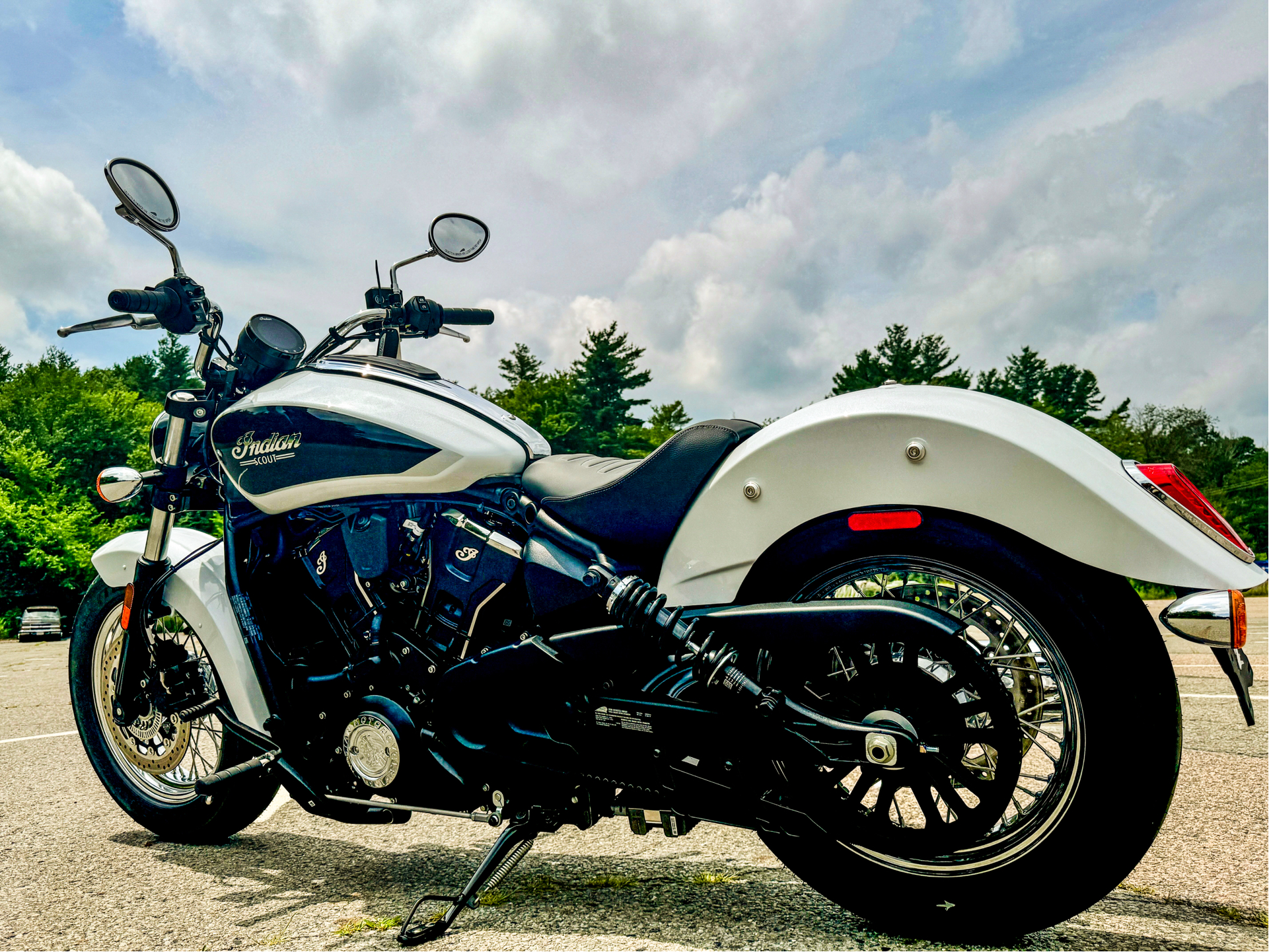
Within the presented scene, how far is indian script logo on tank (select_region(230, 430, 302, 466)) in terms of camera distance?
2.60 metres

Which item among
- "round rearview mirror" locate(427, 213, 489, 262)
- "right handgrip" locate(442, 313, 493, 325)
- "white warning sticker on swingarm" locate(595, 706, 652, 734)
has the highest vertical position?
"round rearview mirror" locate(427, 213, 489, 262)

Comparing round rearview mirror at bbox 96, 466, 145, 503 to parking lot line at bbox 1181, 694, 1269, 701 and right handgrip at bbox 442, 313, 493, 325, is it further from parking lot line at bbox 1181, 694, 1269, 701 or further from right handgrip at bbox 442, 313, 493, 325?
parking lot line at bbox 1181, 694, 1269, 701

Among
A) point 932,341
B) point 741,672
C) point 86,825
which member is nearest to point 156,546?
point 86,825

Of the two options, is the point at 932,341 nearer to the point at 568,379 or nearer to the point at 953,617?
the point at 568,379

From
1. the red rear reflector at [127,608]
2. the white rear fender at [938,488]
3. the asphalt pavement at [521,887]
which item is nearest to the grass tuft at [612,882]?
the asphalt pavement at [521,887]

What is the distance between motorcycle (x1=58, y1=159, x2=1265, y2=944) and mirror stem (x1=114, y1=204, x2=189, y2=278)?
3cm

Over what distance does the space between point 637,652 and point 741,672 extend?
0.28m

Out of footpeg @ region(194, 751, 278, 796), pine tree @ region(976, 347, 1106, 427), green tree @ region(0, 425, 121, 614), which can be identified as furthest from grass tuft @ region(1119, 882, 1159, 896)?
pine tree @ region(976, 347, 1106, 427)

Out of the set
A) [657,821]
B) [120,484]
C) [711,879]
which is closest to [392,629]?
[657,821]

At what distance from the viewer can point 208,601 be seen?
9.57 ft

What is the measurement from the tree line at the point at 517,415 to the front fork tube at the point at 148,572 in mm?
5839

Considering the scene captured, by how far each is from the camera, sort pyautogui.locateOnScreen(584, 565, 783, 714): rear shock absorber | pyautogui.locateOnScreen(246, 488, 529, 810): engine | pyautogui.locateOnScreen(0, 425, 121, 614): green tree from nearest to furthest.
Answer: pyautogui.locateOnScreen(584, 565, 783, 714): rear shock absorber, pyautogui.locateOnScreen(246, 488, 529, 810): engine, pyautogui.locateOnScreen(0, 425, 121, 614): green tree

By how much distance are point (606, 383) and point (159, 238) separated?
151ft

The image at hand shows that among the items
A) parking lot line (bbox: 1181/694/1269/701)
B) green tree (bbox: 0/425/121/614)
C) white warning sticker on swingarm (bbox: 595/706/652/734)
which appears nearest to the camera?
white warning sticker on swingarm (bbox: 595/706/652/734)
